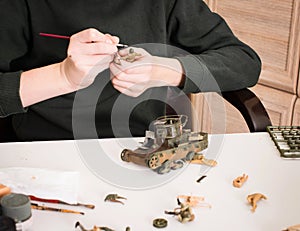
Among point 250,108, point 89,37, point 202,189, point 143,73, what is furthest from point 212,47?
point 202,189

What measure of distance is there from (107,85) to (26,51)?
7.6 inches

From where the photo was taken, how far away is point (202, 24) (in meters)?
1.39

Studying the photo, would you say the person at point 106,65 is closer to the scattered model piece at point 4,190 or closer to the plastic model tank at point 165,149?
the plastic model tank at point 165,149

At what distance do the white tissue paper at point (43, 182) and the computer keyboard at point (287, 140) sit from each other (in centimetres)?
38

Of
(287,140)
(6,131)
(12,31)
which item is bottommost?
(6,131)

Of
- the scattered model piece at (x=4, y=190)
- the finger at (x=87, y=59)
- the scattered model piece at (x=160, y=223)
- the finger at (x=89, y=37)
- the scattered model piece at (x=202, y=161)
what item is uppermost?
A: the finger at (x=89, y=37)

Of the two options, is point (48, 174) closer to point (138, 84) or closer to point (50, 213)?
point (50, 213)

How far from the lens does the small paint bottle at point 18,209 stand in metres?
0.82

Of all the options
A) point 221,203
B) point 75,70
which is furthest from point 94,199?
point 75,70

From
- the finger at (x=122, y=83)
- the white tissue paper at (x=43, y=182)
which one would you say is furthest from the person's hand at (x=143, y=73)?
the white tissue paper at (x=43, y=182)

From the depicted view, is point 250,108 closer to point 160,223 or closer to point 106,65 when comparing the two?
point 106,65

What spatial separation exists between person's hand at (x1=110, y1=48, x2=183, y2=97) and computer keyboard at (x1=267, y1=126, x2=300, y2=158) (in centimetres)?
23

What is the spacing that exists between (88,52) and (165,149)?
0.79ft

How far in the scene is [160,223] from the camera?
87cm
